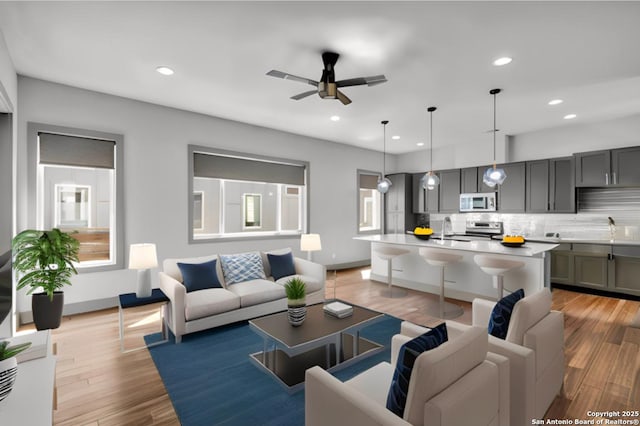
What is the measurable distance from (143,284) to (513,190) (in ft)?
21.9

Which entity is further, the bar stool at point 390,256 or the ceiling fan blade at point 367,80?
the bar stool at point 390,256

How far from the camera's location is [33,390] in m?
1.65

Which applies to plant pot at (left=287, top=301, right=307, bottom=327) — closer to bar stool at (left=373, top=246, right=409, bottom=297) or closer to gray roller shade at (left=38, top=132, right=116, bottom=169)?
bar stool at (left=373, top=246, right=409, bottom=297)

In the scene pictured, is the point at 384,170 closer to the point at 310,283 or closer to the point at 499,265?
the point at 499,265

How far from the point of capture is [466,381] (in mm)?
1370

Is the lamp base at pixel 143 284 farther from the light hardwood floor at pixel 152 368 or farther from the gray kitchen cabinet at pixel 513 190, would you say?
the gray kitchen cabinet at pixel 513 190

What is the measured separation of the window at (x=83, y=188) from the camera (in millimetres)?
3836

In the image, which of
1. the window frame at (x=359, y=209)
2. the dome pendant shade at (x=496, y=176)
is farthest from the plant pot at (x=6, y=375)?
the window frame at (x=359, y=209)

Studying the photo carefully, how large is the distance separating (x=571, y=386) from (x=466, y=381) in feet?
5.89

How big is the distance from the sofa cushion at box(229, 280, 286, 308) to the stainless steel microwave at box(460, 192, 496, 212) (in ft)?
16.2

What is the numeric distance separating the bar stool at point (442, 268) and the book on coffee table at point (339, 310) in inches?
67.1

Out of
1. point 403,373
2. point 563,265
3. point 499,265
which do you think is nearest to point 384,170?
point 563,265

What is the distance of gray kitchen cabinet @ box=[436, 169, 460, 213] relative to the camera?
7.16 m

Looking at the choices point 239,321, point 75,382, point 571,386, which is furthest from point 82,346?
point 571,386
